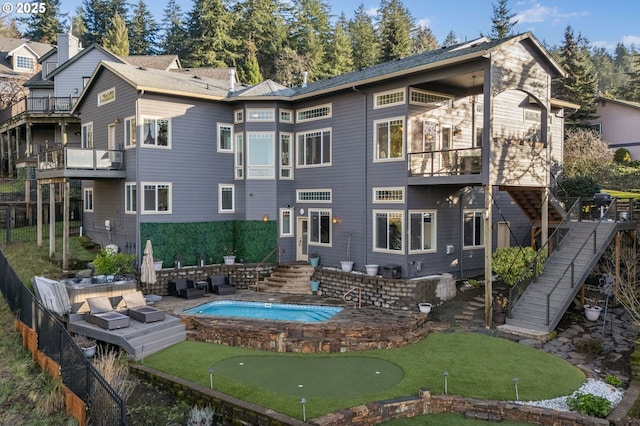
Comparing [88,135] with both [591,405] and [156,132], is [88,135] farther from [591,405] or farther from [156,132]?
[591,405]

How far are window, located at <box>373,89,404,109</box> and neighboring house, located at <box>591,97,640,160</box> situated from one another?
2595cm

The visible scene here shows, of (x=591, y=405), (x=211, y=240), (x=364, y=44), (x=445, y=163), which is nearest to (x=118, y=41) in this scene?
(x=364, y=44)

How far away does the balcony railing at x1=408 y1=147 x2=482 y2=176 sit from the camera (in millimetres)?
16359

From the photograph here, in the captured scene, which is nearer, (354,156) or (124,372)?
(124,372)

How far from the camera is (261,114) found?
21250 mm

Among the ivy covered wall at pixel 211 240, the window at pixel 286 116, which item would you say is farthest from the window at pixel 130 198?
the window at pixel 286 116

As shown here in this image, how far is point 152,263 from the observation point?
1789 cm

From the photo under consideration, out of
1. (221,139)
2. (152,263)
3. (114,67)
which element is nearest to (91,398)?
(152,263)

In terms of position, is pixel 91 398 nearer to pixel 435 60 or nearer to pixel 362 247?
pixel 362 247

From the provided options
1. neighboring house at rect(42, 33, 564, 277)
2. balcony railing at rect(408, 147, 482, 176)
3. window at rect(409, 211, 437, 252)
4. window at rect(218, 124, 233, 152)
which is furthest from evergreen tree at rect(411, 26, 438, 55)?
window at rect(409, 211, 437, 252)

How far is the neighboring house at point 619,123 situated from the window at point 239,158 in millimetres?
29293

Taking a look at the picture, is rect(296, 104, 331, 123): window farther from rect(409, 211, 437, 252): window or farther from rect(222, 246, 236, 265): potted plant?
rect(222, 246, 236, 265): potted plant

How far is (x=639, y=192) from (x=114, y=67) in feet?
94.4

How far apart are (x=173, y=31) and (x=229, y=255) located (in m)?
42.8
